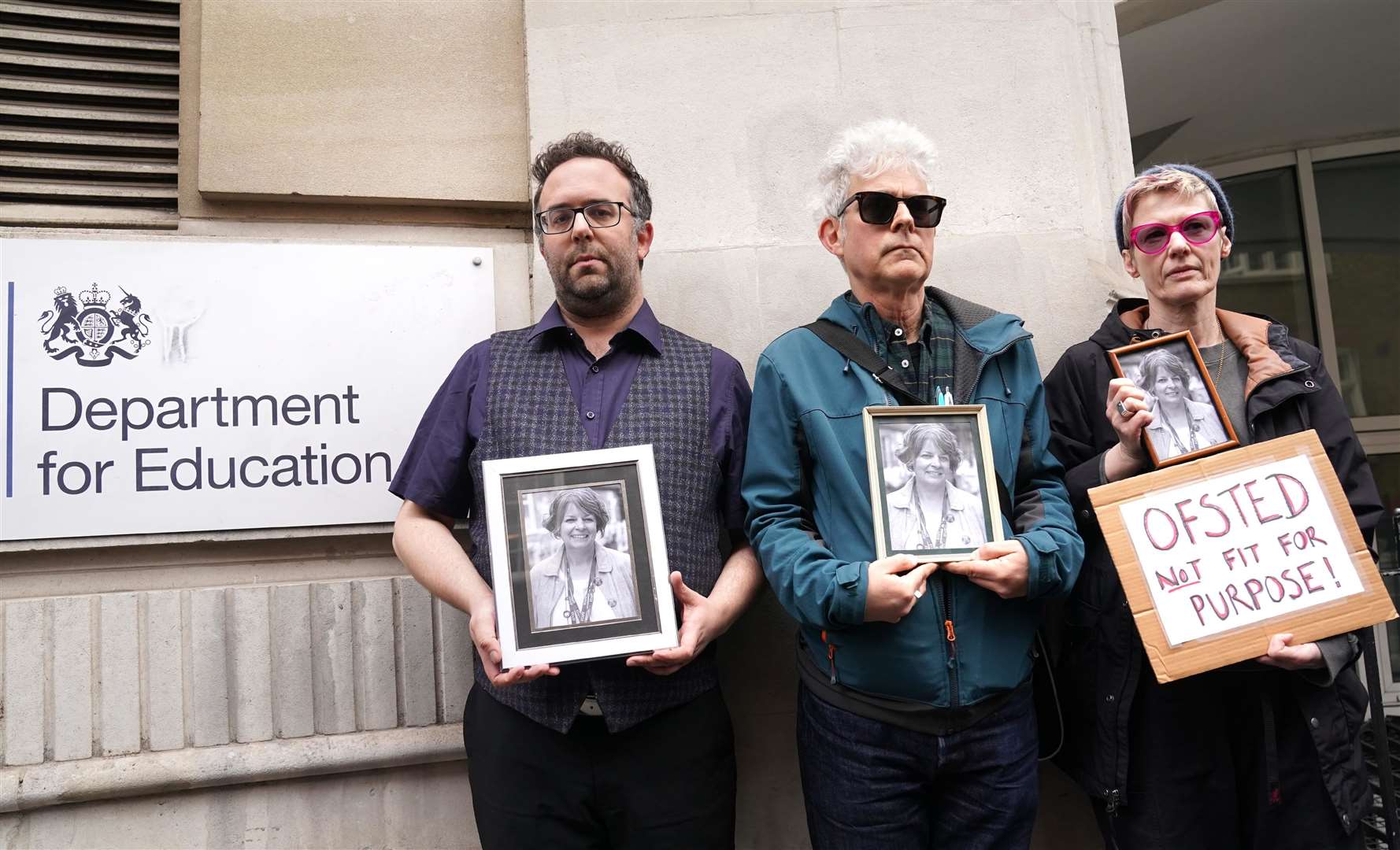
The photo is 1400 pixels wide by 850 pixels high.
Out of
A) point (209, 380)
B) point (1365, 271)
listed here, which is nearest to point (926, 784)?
point (209, 380)

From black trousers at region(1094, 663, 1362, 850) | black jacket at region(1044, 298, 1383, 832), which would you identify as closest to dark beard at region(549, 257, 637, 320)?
black jacket at region(1044, 298, 1383, 832)

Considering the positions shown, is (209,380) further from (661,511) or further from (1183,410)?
(1183,410)

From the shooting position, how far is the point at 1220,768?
2.20 metres

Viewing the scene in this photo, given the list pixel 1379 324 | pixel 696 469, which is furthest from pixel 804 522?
pixel 1379 324

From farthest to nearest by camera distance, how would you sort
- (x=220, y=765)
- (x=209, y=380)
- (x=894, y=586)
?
(x=209, y=380), (x=220, y=765), (x=894, y=586)

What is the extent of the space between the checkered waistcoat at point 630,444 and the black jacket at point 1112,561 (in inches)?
38.1

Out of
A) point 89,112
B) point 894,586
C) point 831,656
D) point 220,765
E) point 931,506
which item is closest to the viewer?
point 894,586

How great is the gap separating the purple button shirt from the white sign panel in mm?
953

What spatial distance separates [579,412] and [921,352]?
87cm

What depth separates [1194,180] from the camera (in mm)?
2408

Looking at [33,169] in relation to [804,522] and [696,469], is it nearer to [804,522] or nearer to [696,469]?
[696,469]

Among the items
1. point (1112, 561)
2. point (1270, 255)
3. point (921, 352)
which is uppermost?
point (1270, 255)

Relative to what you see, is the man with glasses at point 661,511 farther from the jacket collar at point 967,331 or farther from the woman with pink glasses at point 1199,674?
the woman with pink glasses at point 1199,674

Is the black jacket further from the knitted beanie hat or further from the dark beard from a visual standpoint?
the dark beard
